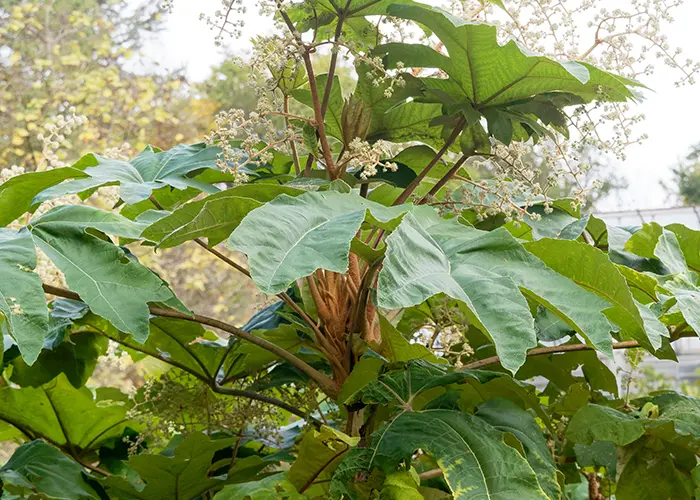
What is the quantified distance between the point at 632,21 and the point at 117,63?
7.13 metres

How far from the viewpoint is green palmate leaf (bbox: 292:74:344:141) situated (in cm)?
95

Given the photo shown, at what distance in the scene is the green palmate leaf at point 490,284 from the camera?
1.66ft

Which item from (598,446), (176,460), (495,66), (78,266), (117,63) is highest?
(117,63)

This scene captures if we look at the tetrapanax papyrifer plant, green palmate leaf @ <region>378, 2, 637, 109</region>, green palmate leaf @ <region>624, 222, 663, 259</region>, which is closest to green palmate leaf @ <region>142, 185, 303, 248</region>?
the tetrapanax papyrifer plant

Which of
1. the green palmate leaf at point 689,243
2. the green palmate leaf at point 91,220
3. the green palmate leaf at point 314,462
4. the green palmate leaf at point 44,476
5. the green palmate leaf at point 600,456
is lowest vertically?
the green palmate leaf at point 44,476

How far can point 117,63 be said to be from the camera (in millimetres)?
7320

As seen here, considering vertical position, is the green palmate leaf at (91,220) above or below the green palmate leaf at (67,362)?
above

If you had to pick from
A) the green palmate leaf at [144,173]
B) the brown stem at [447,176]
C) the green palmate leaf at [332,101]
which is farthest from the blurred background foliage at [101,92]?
the brown stem at [447,176]

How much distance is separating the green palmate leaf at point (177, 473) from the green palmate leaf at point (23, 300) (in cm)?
36

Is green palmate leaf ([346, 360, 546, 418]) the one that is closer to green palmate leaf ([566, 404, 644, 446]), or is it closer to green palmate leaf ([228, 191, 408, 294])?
green palmate leaf ([566, 404, 644, 446])

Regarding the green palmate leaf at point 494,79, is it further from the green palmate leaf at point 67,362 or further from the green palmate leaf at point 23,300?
the green palmate leaf at point 67,362

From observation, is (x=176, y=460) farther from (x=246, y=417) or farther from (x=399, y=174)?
(x=399, y=174)

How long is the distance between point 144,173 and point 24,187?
0.16 m

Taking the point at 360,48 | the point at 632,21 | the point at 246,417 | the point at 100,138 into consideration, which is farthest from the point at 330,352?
the point at 100,138
